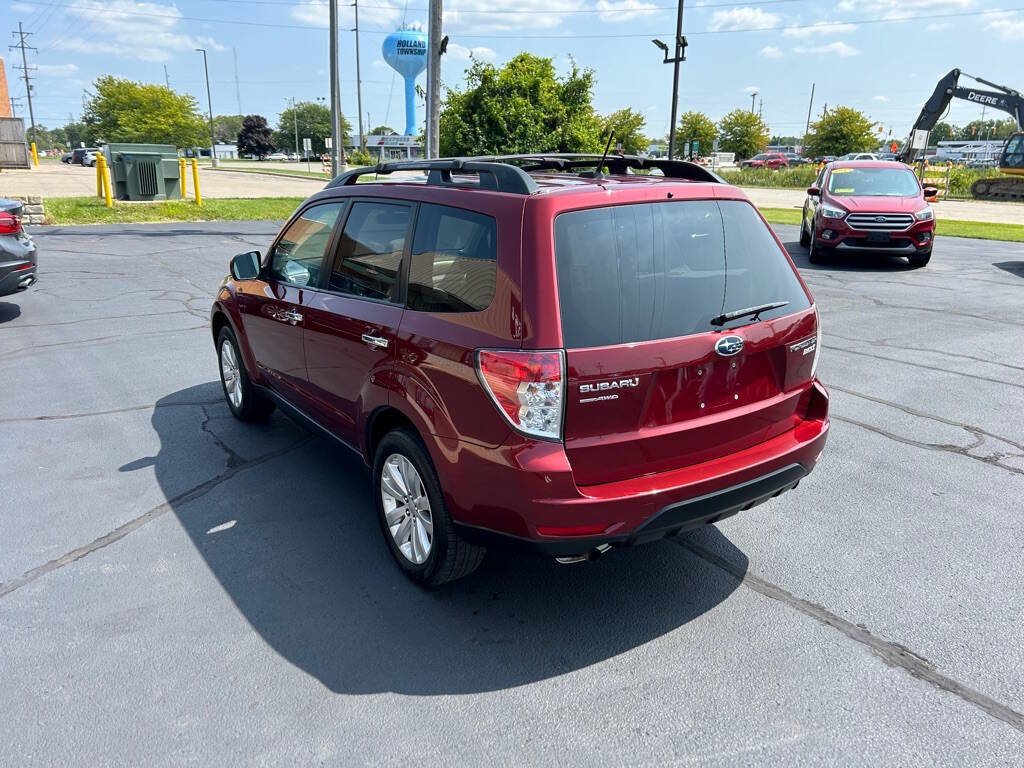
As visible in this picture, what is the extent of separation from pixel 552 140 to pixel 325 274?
15739 millimetres

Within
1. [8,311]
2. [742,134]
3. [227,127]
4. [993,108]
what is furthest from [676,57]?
[227,127]

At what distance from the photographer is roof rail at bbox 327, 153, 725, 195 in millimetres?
3148

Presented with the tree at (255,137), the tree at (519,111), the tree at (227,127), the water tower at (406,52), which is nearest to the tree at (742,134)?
the water tower at (406,52)

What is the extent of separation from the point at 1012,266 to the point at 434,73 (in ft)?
37.0

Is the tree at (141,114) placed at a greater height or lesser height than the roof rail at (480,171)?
greater

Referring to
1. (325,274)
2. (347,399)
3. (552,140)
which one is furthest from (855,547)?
(552,140)

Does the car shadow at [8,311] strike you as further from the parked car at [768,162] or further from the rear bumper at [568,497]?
the parked car at [768,162]

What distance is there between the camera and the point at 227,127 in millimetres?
156000

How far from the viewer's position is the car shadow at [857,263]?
45.1 feet

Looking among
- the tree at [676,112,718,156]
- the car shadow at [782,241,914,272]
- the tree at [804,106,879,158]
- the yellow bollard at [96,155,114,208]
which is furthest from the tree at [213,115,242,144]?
the car shadow at [782,241,914,272]

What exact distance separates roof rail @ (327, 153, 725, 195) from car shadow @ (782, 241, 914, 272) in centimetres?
1012

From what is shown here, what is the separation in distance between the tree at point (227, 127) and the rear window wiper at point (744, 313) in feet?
524

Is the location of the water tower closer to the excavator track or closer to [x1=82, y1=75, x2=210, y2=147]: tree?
[x1=82, y1=75, x2=210, y2=147]: tree

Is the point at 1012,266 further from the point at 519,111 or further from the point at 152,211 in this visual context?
the point at 152,211
